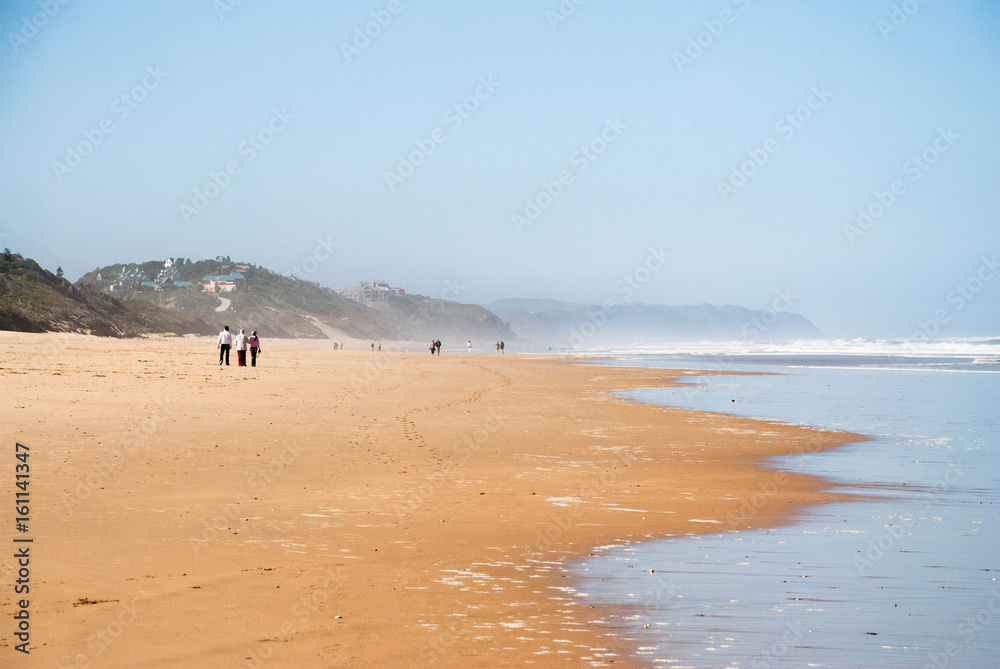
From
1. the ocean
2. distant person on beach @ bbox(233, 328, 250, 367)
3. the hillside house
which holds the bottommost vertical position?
the ocean

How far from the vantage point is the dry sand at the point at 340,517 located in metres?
5.40

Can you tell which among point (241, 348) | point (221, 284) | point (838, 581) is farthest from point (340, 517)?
point (221, 284)

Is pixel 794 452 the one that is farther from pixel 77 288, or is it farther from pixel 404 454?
pixel 77 288

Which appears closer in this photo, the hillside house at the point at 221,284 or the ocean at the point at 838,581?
the ocean at the point at 838,581

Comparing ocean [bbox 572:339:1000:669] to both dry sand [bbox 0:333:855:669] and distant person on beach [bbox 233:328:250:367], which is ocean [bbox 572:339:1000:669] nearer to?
dry sand [bbox 0:333:855:669]

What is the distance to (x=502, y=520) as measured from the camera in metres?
9.17

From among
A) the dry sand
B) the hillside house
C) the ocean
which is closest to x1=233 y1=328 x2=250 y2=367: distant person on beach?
the dry sand

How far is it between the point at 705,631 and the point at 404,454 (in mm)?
8483

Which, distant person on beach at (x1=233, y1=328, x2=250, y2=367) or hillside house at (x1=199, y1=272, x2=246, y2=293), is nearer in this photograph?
distant person on beach at (x1=233, y1=328, x2=250, y2=367)

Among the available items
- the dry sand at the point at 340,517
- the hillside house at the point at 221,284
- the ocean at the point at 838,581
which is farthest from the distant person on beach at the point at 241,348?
the hillside house at the point at 221,284

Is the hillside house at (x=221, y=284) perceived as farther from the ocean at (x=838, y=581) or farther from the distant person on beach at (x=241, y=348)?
the ocean at (x=838, y=581)

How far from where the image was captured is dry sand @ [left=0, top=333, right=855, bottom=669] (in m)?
5.40

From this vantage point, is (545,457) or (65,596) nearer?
(65,596)

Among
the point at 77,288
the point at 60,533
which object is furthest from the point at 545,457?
the point at 77,288
